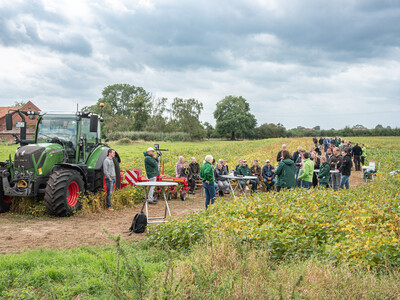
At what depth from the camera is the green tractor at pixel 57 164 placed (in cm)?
825

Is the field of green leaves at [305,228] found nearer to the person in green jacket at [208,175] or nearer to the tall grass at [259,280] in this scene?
the tall grass at [259,280]

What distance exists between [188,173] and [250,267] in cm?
984

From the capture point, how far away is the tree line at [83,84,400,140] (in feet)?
196

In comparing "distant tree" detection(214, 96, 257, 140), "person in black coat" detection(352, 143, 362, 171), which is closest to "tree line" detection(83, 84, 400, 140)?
"distant tree" detection(214, 96, 257, 140)

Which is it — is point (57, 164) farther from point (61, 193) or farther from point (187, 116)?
point (187, 116)

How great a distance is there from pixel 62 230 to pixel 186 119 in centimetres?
5858

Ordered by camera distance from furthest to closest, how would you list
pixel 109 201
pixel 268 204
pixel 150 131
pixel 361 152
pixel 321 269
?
pixel 150 131, pixel 361 152, pixel 109 201, pixel 268 204, pixel 321 269

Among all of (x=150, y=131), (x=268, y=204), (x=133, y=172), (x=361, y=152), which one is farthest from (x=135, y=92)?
(x=268, y=204)

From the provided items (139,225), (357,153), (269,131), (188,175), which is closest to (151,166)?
(188,175)

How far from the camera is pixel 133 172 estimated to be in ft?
38.6

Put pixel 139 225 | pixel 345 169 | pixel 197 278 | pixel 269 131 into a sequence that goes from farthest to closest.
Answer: pixel 269 131 → pixel 345 169 → pixel 139 225 → pixel 197 278

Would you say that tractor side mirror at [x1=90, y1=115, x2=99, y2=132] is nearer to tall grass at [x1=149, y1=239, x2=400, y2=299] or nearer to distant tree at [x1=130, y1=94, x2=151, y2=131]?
tall grass at [x1=149, y1=239, x2=400, y2=299]

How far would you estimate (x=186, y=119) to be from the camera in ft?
215

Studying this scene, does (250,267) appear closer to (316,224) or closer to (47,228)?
(316,224)
